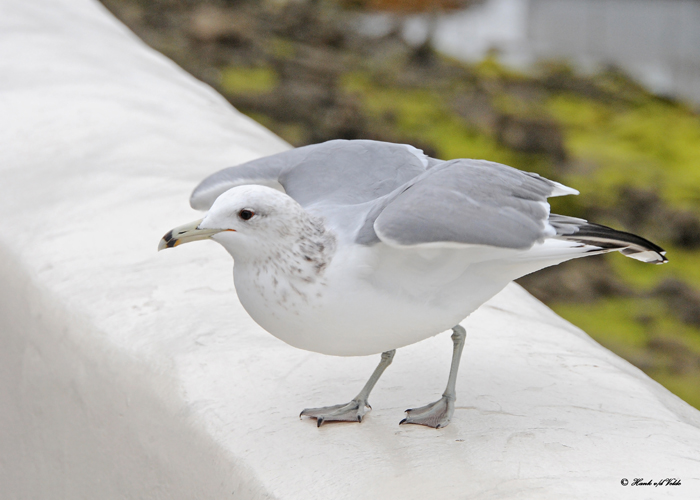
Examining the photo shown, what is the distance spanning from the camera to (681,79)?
18.3ft

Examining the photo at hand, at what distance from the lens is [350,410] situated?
1399 mm

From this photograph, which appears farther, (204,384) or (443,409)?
(204,384)

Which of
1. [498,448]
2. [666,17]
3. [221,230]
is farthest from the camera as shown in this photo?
[666,17]

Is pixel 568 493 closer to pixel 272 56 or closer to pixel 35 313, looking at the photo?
pixel 35 313

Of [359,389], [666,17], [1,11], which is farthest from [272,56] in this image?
[359,389]

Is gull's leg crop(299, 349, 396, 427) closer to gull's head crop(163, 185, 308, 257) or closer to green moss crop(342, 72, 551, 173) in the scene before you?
gull's head crop(163, 185, 308, 257)

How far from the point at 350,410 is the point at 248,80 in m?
3.77

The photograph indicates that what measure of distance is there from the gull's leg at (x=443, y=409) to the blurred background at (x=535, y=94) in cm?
189

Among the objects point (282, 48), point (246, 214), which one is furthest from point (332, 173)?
point (282, 48)

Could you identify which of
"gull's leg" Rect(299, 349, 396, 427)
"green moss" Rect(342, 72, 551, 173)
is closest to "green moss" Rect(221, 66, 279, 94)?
"green moss" Rect(342, 72, 551, 173)

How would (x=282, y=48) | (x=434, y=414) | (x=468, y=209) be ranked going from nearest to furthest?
(x=468, y=209) → (x=434, y=414) → (x=282, y=48)

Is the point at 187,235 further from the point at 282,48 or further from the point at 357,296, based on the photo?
the point at 282,48

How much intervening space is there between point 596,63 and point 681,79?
617 mm

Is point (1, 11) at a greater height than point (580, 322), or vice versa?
point (1, 11)
